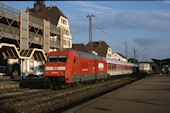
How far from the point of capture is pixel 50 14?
82.8 meters

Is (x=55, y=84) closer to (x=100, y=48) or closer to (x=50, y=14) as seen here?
(x=50, y=14)

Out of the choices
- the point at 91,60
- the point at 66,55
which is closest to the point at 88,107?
the point at 66,55

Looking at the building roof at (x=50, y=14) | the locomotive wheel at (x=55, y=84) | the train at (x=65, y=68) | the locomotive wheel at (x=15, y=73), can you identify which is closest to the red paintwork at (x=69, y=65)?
the train at (x=65, y=68)

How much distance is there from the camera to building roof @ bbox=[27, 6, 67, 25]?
8006cm

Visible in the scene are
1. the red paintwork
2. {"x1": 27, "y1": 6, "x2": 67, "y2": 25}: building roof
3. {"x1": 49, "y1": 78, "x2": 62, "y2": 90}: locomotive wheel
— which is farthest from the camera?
{"x1": 27, "y1": 6, "x2": 67, "y2": 25}: building roof

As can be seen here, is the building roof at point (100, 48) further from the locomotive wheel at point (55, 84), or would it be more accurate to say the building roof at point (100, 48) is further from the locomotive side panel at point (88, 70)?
the locomotive wheel at point (55, 84)

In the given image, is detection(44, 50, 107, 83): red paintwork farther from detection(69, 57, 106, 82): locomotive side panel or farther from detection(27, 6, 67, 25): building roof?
detection(27, 6, 67, 25): building roof

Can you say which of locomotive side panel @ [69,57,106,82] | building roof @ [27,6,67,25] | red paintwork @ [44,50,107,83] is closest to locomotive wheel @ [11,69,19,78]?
locomotive side panel @ [69,57,106,82]

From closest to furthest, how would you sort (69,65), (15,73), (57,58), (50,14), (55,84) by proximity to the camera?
1. (69,65)
2. (57,58)
3. (55,84)
4. (15,73)
5. (50,14)

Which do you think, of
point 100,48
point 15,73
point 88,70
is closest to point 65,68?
point 88,70

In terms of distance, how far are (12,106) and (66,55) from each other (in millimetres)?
10585

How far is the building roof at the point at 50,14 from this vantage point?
8006cm

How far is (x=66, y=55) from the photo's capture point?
2467 centimetres

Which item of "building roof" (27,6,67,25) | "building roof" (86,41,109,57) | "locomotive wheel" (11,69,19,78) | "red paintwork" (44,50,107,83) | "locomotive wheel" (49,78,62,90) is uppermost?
"building roof" (27,6,67,25)
